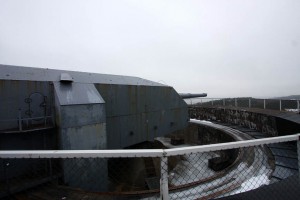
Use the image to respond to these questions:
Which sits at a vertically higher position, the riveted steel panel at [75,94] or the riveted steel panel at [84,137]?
the riveted steel panel at [75,94]

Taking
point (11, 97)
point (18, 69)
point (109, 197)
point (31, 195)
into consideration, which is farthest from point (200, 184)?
point (18, 69)

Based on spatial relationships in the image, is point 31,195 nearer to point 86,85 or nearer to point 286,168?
point 86,85

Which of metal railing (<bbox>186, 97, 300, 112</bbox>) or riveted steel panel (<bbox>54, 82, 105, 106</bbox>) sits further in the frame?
metal railing (<bbox>186, 97, 300, 112</bbox>)

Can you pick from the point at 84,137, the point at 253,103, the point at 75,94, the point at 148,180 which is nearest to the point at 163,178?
the point at 84,137

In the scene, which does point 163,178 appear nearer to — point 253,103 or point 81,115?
point 81,115

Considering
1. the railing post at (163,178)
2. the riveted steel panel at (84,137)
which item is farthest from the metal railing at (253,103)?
the railing post at (163,178)

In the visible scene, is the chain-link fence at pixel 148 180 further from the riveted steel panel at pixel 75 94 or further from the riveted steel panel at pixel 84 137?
the riveted steel panel at pixel 75 94

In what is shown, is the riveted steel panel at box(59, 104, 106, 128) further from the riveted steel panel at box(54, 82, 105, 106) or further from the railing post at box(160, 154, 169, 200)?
the railing post at box(160, 154, 169, 200)

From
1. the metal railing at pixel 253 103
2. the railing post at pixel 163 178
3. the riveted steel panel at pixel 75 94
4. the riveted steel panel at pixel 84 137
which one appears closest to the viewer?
the railing post at pixel 163 178

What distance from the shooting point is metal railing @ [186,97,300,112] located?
9112 millimetres

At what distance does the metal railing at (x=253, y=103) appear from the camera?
9.11 m

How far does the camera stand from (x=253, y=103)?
12805 mm

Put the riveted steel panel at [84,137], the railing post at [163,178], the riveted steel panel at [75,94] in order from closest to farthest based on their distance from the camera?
the railing post at [163,178]
the riveted steel panel at [84,137]
the riveted steel panel at [75,94]

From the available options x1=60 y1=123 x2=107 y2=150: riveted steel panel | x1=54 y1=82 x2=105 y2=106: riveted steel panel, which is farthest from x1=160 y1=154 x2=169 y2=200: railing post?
x1=54 y1=82 x2=105 y2=106: riveted steel panel
